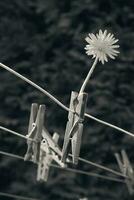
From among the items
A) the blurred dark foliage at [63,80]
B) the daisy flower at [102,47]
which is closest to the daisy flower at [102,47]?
the daisy flower at [102,47]

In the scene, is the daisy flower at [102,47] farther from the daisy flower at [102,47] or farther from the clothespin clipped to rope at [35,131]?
the clothespin clipped to rope at [35,131]

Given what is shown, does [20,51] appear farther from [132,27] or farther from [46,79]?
[132,27]

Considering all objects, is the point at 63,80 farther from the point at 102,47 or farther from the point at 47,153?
the point at 102,47

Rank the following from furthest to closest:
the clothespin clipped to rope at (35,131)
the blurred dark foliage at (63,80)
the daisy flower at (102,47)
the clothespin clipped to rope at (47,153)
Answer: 1. the blurred dark foliage at (63,80)
2. the clothespin clipped to rope at (47,153)
3. the clothespin clipped to rope at (35,131)
4. the daisy flower at (102,47)

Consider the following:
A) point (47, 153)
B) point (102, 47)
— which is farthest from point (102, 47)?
point (47, 153)

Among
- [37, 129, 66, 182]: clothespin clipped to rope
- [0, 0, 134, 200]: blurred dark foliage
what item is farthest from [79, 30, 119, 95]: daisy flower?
[0, 0, 134, 200]: blurred dark foliage
